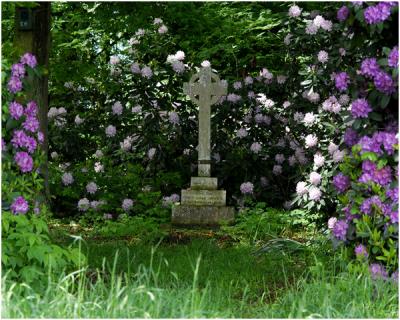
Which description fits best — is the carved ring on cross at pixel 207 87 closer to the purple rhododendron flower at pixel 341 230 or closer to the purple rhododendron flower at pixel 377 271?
the purple rhododendron flower at pixel 341 230

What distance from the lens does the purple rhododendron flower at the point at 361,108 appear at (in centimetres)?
489

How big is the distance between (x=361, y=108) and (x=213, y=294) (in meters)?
1.58

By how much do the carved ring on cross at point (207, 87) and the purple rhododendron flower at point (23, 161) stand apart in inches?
180

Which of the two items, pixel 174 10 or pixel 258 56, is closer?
pixel 174 10

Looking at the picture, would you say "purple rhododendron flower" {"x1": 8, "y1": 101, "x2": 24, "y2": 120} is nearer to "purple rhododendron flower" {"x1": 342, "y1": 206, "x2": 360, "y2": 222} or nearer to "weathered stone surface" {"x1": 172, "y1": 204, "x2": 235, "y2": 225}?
"purple rhododendron flower" {"x1": 342, "y1": 206, "x2": 360, "y2": 222}

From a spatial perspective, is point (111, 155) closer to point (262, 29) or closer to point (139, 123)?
point (139, 123)

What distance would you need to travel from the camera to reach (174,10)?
29.1ft

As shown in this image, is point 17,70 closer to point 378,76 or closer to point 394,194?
point 378,76

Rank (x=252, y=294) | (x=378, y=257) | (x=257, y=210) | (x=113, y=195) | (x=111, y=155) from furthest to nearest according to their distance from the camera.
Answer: (x=111, y=155)
(x=113, y=195)
(x=257, y=210)
(x=252, y=294)
(x=378, y=257)

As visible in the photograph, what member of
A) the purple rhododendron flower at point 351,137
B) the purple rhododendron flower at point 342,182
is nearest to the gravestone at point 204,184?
the purple rhododendron flower at point 342,182

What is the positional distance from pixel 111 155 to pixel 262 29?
10.3 ft

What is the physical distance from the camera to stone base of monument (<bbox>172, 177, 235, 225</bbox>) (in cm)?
895

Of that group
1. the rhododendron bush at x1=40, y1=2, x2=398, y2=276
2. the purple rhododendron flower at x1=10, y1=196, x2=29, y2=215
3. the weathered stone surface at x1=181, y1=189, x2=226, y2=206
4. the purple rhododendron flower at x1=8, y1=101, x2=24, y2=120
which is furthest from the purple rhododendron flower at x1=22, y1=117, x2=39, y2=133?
the weathered stone surface at x1=181, y1=189, x2=226, y2=206

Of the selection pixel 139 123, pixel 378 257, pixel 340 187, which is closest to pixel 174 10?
pixel 139 123
